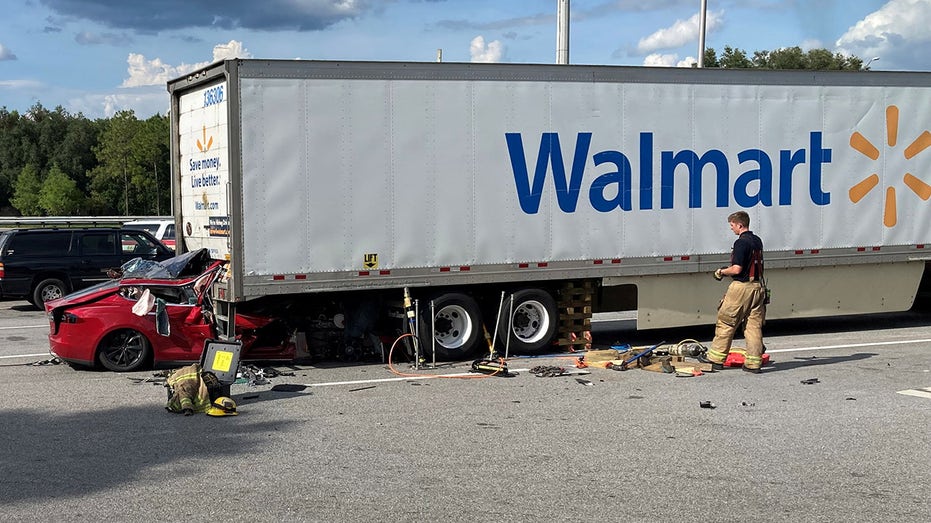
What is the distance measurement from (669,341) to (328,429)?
7.26 metres

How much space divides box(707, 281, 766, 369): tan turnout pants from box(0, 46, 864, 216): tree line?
150 ft

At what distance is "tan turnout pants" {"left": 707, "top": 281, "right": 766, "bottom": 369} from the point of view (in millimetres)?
10938

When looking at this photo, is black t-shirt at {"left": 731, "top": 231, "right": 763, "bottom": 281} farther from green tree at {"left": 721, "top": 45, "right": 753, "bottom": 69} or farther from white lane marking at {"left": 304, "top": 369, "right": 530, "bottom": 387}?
green tree at {"left": 721, "top": 45, "right": 753, "bottom": 69}

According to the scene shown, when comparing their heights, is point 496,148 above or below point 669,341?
above

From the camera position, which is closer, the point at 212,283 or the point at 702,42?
the point at 212,283

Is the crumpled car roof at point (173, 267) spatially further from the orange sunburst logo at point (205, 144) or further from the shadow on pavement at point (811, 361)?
the shadow on pavement at point (811, 361)

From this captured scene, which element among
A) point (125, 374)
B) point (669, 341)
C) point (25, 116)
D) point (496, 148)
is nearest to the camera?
point (125, 374)

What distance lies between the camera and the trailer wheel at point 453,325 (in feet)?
38.9

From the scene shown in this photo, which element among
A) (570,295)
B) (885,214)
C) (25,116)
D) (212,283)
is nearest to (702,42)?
(885,214)

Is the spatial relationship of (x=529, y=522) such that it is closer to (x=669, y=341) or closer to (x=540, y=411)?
(x=540, y=411)

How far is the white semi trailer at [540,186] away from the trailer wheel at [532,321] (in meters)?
0.03

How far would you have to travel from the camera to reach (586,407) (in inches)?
361

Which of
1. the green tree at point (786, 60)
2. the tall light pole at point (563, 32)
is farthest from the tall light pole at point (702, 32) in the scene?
the green tree at point (786, 60)

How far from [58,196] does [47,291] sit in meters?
53.8
